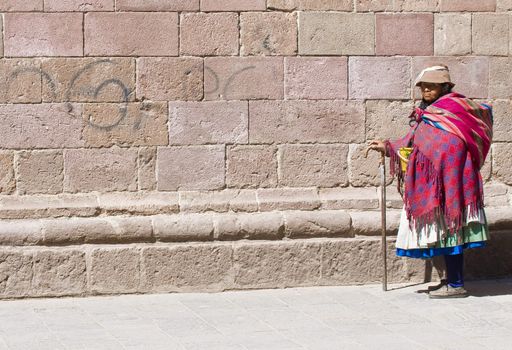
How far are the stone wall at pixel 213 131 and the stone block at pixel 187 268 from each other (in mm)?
11

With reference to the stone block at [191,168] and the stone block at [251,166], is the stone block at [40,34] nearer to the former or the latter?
the stone block at [191,168]

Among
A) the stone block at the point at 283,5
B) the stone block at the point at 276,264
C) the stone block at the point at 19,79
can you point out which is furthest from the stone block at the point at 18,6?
the stone block at the point at 276,264

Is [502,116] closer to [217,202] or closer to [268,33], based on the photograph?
[268,33]

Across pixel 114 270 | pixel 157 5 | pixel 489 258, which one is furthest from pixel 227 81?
pixel 489 258

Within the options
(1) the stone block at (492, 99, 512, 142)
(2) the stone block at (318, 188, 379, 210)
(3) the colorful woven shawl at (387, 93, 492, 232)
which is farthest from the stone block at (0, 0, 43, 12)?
(1) the stone block at (492, 99, 512, 142)

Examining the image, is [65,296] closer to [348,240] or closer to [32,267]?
[32,267]

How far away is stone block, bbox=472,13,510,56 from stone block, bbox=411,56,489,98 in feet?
0.27

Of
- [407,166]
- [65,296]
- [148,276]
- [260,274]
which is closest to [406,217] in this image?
[407,166]

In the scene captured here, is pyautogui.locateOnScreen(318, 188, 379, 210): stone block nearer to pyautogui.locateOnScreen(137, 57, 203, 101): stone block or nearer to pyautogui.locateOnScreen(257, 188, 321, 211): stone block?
pyautogui.locateOnScreen(257, 188, 321, 211): stone block

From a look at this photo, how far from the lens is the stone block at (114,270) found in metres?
8.59

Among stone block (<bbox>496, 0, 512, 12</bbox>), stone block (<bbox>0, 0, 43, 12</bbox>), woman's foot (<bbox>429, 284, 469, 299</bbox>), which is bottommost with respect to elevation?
woman's foot (<bbox>429, 284, 469, 299</bbox>)

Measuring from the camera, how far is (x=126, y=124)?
8945mm

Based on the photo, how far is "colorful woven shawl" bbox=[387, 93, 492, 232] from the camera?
26.9 ft

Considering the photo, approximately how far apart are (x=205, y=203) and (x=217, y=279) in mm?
618
